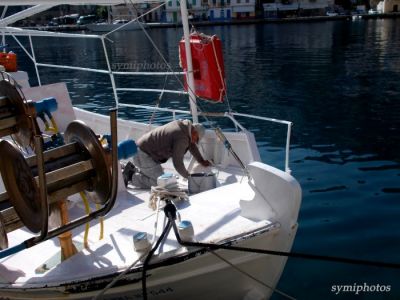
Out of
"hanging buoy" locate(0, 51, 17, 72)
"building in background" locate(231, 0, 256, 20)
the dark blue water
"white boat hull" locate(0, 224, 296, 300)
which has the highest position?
"building in background" locate(231, 0, 256, 20)

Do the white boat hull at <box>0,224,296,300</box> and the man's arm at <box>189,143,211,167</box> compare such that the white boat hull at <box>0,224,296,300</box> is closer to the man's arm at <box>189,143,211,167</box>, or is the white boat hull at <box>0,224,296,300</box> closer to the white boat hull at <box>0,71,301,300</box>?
the white boat hull at <box>0,71,301,300</box>

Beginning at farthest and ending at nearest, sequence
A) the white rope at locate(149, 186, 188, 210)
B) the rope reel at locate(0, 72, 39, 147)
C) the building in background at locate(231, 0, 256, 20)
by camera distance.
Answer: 1. the building in background at locate(231, 0, 256, 20)
2. the white rope at locate(149, 186, 188, 210)
3. the rope reel at locate(0, 72, 39, 147)

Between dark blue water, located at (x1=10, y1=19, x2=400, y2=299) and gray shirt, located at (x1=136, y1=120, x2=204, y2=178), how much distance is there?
259 centimetres

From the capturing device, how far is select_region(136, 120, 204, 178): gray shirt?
290 inches

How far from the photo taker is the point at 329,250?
7.83 meters

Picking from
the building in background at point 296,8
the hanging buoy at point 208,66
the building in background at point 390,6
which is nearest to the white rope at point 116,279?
the hanging buoy at point 208,66

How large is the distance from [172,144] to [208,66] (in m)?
2.01

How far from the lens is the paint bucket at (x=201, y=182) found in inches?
285

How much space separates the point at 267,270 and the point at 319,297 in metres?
1.59

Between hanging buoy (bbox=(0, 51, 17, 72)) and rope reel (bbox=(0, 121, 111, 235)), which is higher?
hanging buoy (bbox=(0, 51, 17, 72))

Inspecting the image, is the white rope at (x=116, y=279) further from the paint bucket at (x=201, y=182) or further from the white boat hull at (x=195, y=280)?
the paint bucket at (x=201, y=182)

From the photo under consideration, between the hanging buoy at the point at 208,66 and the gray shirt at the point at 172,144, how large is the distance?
1548mm

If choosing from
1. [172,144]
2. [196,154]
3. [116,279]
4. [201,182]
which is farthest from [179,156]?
[116,279]

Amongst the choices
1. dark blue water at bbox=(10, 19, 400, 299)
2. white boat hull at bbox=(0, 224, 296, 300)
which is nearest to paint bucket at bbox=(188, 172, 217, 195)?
dark blue water at bbox=(10, 19, 400, 299)
